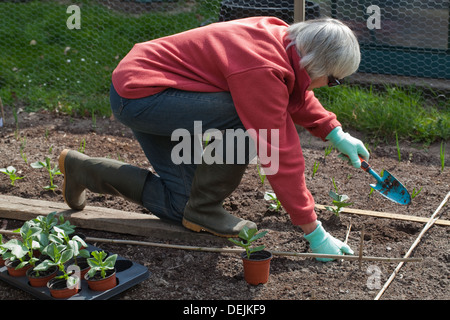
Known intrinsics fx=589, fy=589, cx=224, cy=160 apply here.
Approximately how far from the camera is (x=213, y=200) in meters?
2.47

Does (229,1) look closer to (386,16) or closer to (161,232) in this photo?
(386,16)

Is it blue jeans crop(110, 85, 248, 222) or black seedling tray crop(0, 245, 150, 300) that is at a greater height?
blue jeans crop(110, 85, 248, 222)

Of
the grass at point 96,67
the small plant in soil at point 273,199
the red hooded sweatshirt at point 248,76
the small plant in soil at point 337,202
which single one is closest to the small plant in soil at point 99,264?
the red hooded sweatshirt at point 248,76

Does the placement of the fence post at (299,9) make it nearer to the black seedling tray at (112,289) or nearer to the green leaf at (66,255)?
the black seedling tray at (112,289)

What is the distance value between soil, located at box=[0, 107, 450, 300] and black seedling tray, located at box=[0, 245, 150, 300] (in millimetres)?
40

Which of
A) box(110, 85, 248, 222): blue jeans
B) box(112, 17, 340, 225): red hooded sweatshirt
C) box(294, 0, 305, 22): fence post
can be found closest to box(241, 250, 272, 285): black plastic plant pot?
box(112, 17, 340, 225): red hooded sweatshirt

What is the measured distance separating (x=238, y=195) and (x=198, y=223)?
1.81 feet

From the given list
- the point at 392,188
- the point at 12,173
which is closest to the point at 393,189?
the point at 392,188

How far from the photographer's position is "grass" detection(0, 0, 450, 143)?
3865mm

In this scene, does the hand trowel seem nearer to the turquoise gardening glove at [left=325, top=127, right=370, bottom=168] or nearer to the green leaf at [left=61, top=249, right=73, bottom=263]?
the turquoise gardening glove at [left=325, top=127, right=370, bottom=168]

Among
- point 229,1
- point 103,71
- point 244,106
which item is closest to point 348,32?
point 244,106

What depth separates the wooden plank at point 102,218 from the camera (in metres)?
2.57

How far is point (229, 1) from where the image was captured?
4.62 m

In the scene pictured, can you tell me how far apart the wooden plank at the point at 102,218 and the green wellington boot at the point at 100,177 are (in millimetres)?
100
